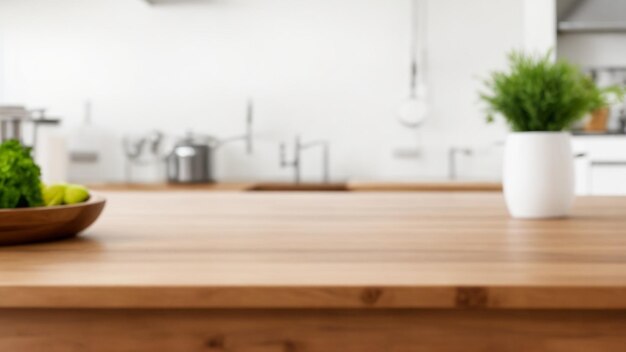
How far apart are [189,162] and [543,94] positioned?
2656 mm

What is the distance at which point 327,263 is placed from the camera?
0.89m

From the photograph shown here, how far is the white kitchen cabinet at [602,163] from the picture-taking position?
3887mm

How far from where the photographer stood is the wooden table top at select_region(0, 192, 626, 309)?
0.76 meters

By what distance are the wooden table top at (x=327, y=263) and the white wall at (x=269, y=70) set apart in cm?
280

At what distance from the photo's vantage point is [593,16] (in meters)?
4.19

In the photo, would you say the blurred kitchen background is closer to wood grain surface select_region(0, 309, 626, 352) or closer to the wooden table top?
the wooden table top

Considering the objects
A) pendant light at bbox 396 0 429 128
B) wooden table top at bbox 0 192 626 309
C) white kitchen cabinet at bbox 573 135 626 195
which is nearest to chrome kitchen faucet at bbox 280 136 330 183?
pendant light at bbox 396 0 429 128

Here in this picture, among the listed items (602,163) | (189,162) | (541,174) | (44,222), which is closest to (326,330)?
(44,222)

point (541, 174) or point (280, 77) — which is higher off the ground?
point (280, 77)

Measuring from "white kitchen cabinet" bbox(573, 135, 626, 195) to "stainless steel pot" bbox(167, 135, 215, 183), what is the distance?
1.86 m

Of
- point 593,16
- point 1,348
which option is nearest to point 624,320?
point 1,348

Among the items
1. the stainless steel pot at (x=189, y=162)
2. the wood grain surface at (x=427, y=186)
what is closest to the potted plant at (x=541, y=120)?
the wood grain surface at (x=427, y=186)

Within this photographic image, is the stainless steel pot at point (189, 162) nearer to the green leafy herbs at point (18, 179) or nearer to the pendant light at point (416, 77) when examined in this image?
the pendant light at point (416, 77)

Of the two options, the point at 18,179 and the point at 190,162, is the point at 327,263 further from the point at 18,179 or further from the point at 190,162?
the point at 190,162
